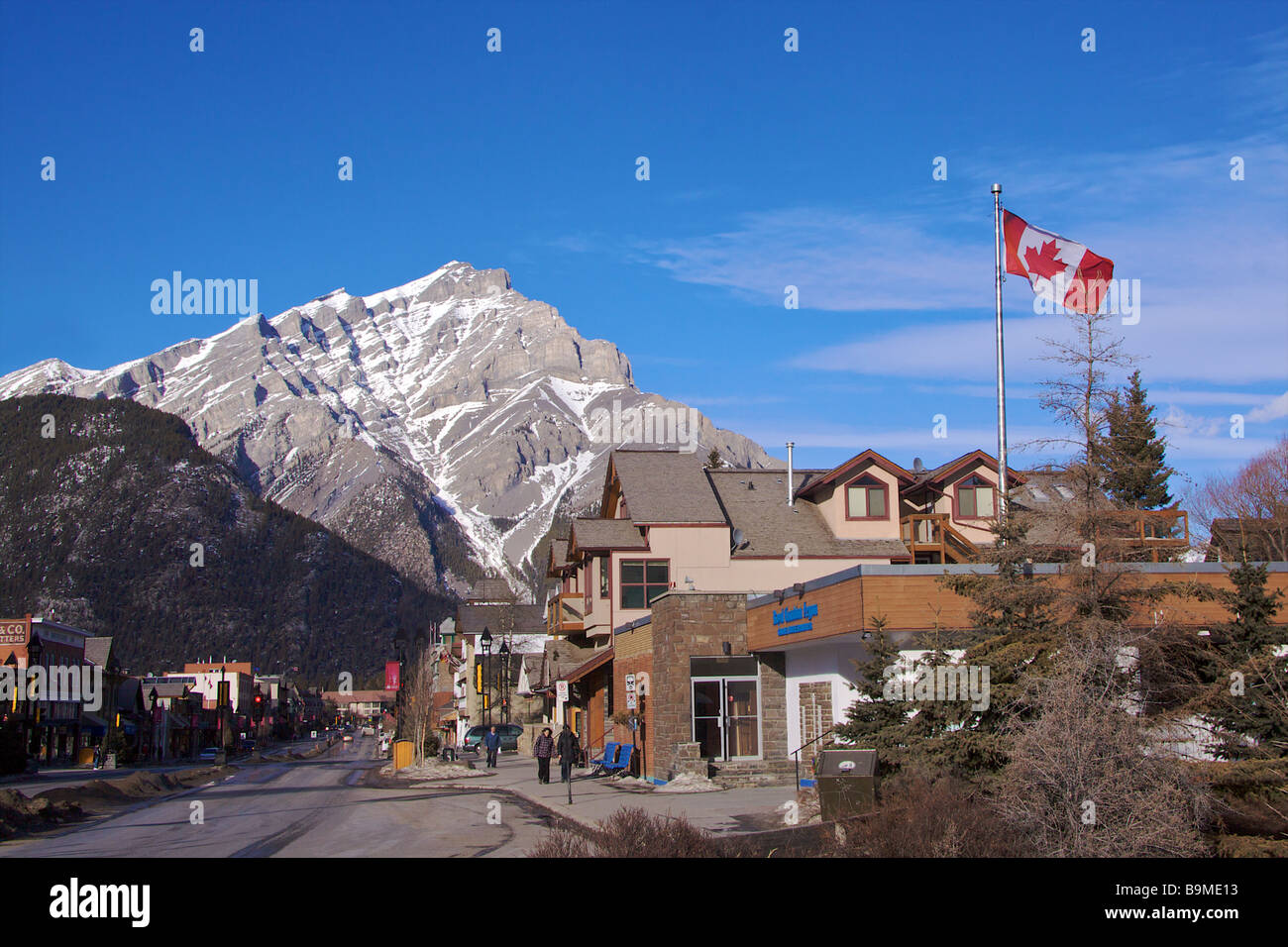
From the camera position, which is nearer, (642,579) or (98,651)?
(642,579)

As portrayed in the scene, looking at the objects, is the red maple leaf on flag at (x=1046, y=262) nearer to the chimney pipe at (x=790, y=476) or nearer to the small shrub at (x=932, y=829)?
the small shrub at (x=932, y=829)

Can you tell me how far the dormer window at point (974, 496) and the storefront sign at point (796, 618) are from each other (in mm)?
15058

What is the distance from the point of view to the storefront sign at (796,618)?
24.5m

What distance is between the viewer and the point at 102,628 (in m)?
178

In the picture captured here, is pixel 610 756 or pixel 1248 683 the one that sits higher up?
pixel 1248 683

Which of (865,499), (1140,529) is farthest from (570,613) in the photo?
(1140,529)

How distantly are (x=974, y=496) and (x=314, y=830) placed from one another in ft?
86.9

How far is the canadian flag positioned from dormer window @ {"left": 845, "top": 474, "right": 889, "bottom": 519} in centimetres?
1808

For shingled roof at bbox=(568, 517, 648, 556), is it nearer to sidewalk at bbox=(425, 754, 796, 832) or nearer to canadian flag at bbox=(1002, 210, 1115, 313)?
sidewalk at bbox=(425, 754, 796, 832)

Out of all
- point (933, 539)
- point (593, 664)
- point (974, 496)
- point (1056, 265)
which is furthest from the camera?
point (974, 496)

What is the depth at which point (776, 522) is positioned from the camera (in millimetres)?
41125

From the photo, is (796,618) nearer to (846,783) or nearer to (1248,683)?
(846,783)

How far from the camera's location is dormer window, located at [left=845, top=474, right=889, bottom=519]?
40312 millimetres

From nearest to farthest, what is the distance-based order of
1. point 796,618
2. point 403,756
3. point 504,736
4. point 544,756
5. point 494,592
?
point 796,618 → point 544,756 → point 403,756 → point 504,736 → point 494,592
